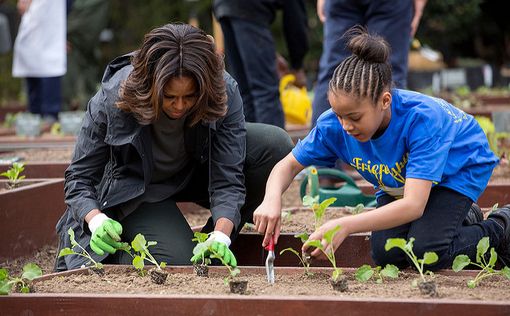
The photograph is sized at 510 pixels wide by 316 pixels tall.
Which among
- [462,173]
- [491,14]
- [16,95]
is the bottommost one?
[16,95]

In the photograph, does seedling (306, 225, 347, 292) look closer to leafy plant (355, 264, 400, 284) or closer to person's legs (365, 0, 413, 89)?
leafy plant (355, 264, 400, 284)

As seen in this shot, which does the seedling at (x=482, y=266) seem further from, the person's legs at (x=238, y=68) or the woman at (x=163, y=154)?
the person's legs at (x=238, y=68)

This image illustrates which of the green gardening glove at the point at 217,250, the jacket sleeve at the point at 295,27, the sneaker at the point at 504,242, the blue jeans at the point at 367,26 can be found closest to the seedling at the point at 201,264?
the green gardening glove at the point at 217,250

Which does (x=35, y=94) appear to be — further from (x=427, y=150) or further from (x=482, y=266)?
(x=482, y=266)

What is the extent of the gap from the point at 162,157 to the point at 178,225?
0.85 ft

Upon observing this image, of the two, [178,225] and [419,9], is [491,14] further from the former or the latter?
[178,225]

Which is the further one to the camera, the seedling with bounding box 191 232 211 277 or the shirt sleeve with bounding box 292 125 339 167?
the shirt sleeve with bounding box 292 125 339 167

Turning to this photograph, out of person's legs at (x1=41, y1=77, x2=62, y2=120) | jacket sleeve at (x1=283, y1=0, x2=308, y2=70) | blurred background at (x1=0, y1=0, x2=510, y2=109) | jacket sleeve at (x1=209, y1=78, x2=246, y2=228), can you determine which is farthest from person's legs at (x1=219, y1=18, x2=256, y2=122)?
blurred background at (x1=0, y1=0, x2=510, y2=109)

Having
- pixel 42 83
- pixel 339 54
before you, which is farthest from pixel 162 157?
pixel 42 83

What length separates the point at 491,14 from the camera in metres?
14.7

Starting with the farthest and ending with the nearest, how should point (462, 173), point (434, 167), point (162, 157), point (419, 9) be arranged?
point (419, 9) → point (162, 157) → point (462, 173) → point (434, 167)

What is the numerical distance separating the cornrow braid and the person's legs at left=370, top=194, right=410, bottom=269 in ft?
1.83

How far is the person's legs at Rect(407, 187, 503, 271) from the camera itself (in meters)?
3.39

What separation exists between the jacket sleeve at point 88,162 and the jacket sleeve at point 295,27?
293 cm
